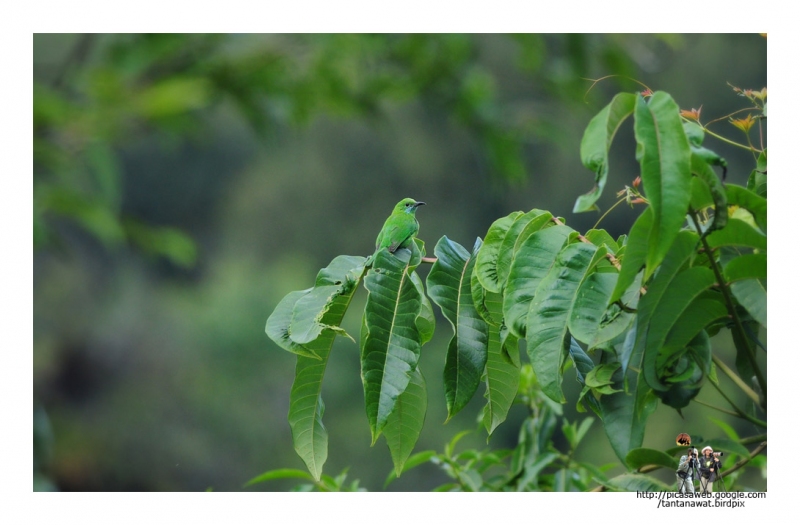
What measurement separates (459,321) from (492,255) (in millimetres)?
97

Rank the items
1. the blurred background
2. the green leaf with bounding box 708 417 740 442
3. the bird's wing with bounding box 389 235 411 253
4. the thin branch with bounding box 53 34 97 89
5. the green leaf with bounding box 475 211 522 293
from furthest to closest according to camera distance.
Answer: the blurred background → the thin branch with bounding box 53 34 97 89 → the green leaf with bounding box 708 417 740 442 → the bird's wing with bounding box 389 235 411 253 → the green leaf with bounding box 475 211 522 293

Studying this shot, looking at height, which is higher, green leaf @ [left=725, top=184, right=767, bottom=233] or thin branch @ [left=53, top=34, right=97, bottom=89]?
thin branch @ [left=53, top=34, right=97, bottom=89]

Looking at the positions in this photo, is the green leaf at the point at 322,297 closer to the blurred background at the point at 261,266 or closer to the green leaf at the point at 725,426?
the green leaf at the point at 725,426

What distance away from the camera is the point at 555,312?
833mm

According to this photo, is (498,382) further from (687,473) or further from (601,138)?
(601,138)

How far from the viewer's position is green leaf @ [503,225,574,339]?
858mm

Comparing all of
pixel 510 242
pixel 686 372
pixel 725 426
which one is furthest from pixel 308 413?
pixel 725 426

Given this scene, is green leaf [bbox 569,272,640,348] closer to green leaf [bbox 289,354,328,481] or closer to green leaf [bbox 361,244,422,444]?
→ green leaf [bbox 361,244,422,444]

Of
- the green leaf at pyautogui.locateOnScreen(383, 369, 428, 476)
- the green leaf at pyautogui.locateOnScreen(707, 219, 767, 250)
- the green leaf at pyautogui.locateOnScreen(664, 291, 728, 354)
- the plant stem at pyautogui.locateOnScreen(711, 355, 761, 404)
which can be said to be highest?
the green leaf at pyautogui.locateOnScreen(707, 219, 767, 250)

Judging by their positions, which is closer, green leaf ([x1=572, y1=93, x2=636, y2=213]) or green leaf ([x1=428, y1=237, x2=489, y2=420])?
green leaf ([x1=572, y1=93, x2=636, y2=213])

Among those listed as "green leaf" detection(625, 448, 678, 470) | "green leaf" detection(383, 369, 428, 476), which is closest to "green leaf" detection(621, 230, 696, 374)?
"green leaf" detection(625, 448, 678, 470)

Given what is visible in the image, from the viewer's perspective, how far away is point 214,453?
977cm

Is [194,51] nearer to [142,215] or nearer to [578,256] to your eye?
[578,256]

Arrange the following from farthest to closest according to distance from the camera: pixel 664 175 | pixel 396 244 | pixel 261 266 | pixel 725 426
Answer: pixel 261 266 < pixel 725 426 < pixel 396 244 < pixel 664 175
